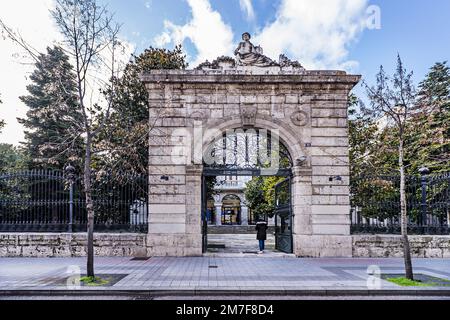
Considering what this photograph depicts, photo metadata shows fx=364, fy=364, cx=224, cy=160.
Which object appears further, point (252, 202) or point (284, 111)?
point (252, 202)

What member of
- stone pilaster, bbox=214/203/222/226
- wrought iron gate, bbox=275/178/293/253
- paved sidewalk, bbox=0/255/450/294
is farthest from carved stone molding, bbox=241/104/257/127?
stone pilaster, bbox=214/203/222/226

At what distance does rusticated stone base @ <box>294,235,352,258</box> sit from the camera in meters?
13.2

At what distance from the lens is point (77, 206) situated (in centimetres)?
1382

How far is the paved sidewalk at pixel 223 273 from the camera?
7.99 m

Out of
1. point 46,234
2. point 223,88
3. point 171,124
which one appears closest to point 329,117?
point 223,88

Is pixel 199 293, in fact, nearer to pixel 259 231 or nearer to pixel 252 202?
pixel 259 231

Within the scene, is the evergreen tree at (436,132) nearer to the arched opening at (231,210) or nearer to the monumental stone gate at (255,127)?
the monumental stone gate at (255,127)

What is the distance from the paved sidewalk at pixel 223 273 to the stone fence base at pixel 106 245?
62 cm

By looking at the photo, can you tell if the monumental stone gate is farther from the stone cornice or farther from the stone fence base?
the stone fence base

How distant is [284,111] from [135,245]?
7.44 m

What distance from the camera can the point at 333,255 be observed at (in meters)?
13.2

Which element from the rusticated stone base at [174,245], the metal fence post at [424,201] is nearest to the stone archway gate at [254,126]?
the rusticated stone base at [174,245]

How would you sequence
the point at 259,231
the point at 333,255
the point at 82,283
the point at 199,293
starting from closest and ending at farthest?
the point at 199,293 → the point at 82,283 → the point at 333,255 → the point at 259,231

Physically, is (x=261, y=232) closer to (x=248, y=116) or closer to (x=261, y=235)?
(x=261, y=235)
